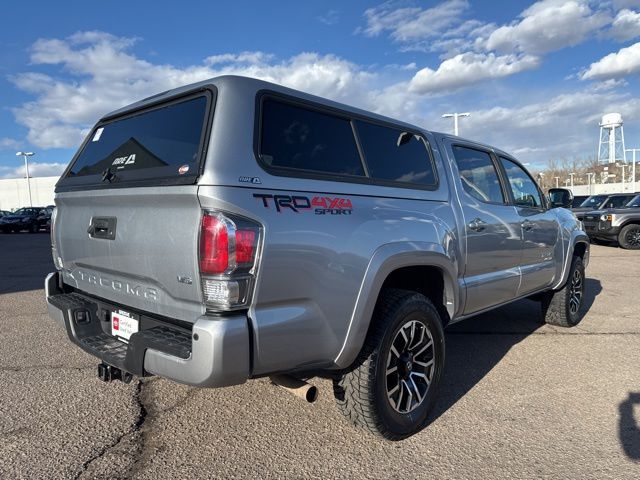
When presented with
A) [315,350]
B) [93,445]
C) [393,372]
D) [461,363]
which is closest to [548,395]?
[461,363]

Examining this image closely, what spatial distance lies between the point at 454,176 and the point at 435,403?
5.67ft

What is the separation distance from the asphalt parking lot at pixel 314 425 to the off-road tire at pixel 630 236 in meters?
11.4

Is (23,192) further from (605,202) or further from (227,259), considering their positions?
(227,259)

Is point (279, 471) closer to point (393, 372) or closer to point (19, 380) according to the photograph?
point (393, 372)

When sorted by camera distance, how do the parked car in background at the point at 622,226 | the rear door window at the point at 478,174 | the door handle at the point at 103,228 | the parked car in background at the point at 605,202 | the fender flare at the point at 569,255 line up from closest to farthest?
the door handle at the point at 103,228 → the rear door window at the point at 478,174 → the fender flare at the point at 569,255 → the parked car in background at the point at 622,226 → the parked car in background at the point at 605,202

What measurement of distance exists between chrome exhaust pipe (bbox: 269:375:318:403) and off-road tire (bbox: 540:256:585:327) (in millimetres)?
3927

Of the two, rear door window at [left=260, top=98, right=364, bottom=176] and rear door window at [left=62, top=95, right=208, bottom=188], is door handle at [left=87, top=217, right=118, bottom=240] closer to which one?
rear door window at [left=62, top=95, right=208, bottom=188]

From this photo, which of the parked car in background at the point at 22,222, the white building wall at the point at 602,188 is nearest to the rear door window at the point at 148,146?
the parked car in background at the point at 22,222

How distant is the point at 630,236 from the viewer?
14.5 meters

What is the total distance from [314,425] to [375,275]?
3.84ft

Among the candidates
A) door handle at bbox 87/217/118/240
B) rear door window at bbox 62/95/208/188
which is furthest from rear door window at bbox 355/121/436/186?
door handle at bbox 87/217/118/240

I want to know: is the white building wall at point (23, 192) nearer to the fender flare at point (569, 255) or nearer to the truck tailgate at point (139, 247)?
the truck tailgate at point (139, 247)

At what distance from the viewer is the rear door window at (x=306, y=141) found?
2.48m

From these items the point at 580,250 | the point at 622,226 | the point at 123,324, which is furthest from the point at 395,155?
the point at 622,226
